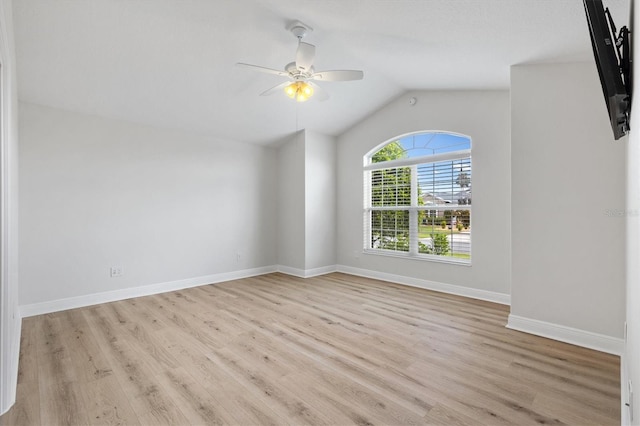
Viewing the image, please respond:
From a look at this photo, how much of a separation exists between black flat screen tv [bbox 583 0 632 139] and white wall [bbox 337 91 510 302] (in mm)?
2534

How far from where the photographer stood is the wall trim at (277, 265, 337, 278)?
5578 mm

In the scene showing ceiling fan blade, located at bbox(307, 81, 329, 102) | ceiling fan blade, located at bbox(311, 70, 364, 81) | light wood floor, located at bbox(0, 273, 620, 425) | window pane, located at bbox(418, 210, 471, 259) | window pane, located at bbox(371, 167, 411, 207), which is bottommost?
light wood floor, located at bbox(0, 273, 620, 425)

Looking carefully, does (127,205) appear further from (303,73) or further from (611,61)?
(611,61)

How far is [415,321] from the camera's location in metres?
3.35

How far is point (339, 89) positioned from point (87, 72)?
2.98m

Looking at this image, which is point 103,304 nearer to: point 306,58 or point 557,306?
point 306,58

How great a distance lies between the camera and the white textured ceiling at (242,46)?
2504mm

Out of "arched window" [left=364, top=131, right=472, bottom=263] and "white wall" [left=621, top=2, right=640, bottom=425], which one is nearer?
"white wall" [left=621, top=2, right=640, bottom=425]

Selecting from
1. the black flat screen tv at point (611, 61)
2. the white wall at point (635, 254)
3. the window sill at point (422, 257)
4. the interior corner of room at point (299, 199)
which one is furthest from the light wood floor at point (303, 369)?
the black flat screen tv at point (611, 61)

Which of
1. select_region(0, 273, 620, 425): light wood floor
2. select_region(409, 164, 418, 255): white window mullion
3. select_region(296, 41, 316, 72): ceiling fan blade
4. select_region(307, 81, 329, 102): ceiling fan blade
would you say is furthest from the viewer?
select_region(409, 164, 418, 255): white window mullion

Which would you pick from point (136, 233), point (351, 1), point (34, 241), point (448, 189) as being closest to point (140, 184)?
point (136, 233)

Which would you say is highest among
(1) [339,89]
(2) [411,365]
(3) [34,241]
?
(1) [339,89]

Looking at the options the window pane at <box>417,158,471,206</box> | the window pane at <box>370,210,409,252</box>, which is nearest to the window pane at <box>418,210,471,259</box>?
the window pane at <box>417,158,471,206</box>

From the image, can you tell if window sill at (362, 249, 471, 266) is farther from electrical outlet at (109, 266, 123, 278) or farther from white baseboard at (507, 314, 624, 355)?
electrical outlet at (109, 266, 123, 278)
